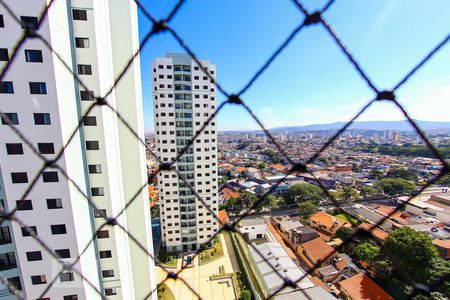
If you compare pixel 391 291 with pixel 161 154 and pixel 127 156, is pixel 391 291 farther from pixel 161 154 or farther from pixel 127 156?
pixel 161 154

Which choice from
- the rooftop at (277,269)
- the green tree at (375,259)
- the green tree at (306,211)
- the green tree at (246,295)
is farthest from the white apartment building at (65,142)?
the green tree at (306,211)

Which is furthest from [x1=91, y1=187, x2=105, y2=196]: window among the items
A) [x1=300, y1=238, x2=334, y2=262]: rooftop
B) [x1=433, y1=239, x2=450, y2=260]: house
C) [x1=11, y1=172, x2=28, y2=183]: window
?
[x1=433, y1=239, x2=450, y2=260]: house

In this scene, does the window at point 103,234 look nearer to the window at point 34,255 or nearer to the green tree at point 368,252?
the window at point 34,255

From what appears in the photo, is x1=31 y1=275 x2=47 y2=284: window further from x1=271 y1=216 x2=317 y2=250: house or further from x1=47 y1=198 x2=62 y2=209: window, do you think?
x1=271 y1=216 x2=317 y2=250: house

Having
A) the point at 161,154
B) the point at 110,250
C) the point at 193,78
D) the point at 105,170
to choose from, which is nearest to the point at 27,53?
the point at 105,170

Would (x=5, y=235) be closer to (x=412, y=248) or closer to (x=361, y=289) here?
(x=361, y=289)
